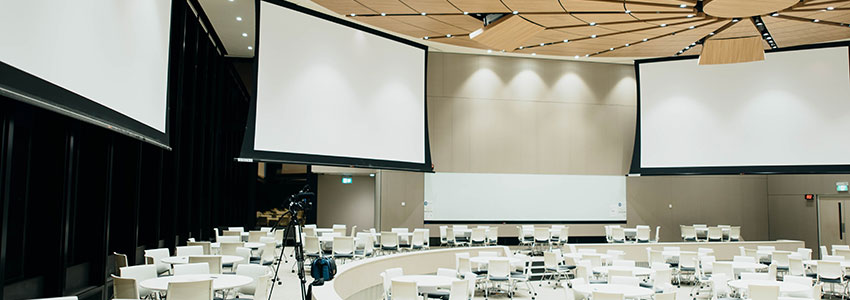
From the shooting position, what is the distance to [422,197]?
16.9m

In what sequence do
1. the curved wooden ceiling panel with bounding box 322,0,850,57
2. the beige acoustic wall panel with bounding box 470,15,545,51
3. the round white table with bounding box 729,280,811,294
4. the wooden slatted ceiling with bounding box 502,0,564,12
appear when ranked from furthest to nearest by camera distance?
the beige acoustic wall panel with bounding box 470,15,545,51 < the curved wooden ceiling panel with bounding box 322,0,850,57 < the wooden slatted ceiling with bounding box 502,0,564,12 < the round white table with bounding box 729,280,811,294

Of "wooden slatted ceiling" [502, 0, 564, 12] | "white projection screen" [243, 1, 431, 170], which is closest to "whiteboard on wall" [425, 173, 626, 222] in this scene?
"white projection screen" [243, 1, 431, 170]

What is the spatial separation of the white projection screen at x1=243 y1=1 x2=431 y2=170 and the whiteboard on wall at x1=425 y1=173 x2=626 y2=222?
3672mm

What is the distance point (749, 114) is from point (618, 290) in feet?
34.0

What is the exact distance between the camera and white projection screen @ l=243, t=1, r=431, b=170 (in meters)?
10.1

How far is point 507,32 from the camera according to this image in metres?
11.5

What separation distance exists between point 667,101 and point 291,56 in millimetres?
10445

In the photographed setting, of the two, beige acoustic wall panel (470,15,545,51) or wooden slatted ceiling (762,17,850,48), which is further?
wooden slatted ceiling (762,17,850,48)

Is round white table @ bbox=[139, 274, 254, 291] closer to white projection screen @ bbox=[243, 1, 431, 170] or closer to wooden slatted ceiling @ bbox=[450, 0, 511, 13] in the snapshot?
white projection screen @ bbox=[243, 1, 431, 170]

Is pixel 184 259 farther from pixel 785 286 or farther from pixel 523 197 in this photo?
pixel 523 197

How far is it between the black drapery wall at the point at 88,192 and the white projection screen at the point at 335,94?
158 centimetres

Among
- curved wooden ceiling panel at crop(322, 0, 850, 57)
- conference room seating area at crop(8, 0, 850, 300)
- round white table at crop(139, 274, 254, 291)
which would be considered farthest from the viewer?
curved wooden ceiling panel at crop(322, 0, 850, 57)

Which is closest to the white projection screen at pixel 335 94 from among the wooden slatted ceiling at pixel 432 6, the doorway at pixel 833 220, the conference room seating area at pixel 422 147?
the conference room seating area at pixel 422 147

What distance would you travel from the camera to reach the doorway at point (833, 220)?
16359mm
